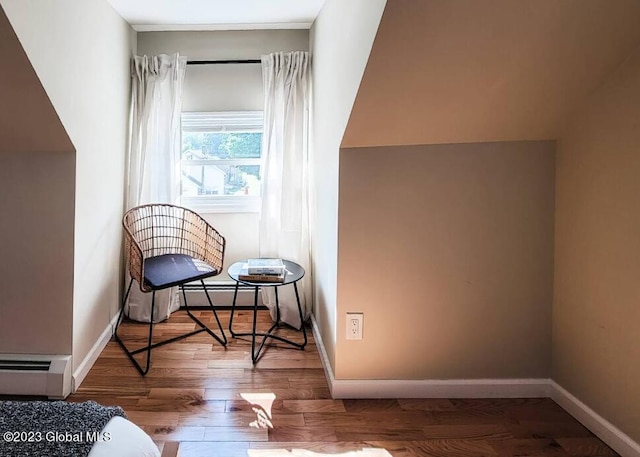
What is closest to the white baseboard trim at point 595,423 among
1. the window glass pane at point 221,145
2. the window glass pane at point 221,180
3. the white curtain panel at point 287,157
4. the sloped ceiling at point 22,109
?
the white curtain panel at point 287,157

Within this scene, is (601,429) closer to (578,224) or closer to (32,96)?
(578,224)

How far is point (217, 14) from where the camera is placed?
2.81m

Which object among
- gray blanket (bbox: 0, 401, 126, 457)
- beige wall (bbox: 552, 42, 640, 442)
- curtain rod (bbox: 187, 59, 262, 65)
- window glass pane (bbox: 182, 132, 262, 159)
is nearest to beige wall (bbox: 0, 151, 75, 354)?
gray blanket (bbox: 0, 401, 126, 457)

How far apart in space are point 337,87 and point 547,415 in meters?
1.74

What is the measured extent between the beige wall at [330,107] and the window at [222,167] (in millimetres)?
536

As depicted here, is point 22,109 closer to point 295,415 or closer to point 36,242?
point 36,242

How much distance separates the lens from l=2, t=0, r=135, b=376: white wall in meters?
1.71

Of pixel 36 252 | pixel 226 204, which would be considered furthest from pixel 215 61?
pixel 36 252

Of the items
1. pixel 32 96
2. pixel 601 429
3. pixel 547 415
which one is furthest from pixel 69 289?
pixel 601 429

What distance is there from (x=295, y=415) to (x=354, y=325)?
0.46 meters

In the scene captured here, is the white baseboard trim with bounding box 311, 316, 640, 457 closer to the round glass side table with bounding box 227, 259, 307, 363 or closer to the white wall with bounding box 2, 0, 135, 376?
the round glass side table with bounding box 227, 259, 307, 363

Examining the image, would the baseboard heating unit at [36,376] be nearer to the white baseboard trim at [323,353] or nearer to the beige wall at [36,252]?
the beige wall at [36,252]

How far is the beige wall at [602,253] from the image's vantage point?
160cm

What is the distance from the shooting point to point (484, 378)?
2082mm
